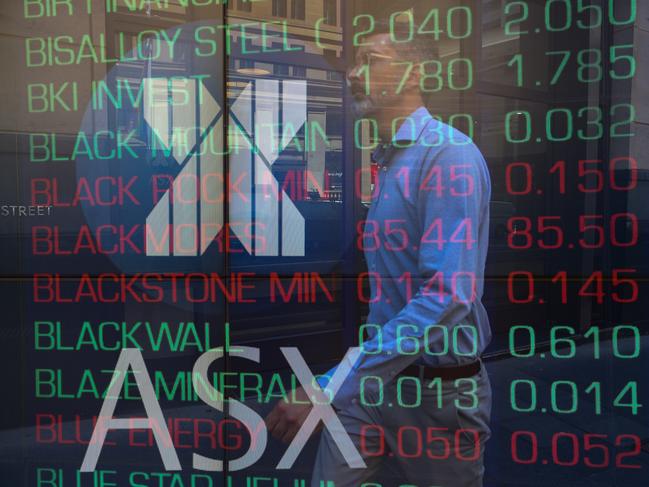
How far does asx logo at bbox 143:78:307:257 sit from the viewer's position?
9.27ft

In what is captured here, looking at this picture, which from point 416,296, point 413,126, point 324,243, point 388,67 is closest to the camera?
point 416,296

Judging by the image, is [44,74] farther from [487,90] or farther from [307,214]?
[487,90]

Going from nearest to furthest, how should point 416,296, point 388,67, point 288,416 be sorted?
point 416,296 < point 388,67 < point 288,416

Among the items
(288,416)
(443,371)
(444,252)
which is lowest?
(288,416)

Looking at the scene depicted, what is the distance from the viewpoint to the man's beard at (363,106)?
8.95 ft

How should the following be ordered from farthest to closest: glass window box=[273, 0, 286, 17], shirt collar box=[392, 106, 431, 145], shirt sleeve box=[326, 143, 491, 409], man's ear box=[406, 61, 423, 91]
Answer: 1. glass window box=[273, 0, 286, 17]
2. man's ear box=[406, 61, 423, 91]
3. shirt collar box=[392, 106, 431, 145]
4. shirt sleeve box=[326, 143, 491, 409]

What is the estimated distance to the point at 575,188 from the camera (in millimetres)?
2613

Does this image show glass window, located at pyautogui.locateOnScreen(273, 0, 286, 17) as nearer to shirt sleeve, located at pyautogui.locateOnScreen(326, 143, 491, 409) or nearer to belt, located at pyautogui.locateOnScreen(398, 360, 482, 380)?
shirt sleeve, located at pyautogui.locateOnScreen(326, 143, 491, 409)

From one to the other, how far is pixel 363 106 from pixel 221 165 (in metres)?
0.70

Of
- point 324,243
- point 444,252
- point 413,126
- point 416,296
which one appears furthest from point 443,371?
point 413,126

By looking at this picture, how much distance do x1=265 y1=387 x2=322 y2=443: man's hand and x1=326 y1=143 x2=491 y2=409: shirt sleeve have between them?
0.50 m

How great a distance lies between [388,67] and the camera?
2715 millimetres

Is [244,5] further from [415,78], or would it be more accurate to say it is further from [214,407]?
[214,407]

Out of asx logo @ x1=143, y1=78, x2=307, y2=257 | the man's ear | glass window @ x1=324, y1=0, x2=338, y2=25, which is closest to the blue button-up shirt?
the man's ear
